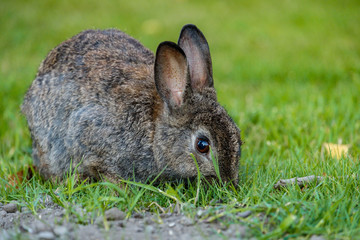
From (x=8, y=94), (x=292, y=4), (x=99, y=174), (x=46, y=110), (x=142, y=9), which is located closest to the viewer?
(x=99, y=174)

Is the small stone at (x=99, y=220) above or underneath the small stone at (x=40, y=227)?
above

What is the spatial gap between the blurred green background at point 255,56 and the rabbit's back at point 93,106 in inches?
28.1

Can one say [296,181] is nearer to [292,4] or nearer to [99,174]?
[99,174]

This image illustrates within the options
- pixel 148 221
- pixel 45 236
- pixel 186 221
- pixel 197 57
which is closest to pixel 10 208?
pixel 45 236

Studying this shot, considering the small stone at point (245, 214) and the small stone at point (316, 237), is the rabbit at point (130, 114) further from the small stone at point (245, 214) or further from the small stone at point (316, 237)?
the small stone at point (316, 237)

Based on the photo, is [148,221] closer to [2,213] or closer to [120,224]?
[120,224]

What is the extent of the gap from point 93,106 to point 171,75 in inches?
34.2

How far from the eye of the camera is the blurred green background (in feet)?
18.9

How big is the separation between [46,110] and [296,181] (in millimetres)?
2684

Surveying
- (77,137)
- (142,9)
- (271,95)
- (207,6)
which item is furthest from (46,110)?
(207,6)

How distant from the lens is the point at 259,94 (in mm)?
7621

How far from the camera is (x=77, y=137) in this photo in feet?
14.5

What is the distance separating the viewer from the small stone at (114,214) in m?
3.14

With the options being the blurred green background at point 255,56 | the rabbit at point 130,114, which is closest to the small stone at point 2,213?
the rabbit at point 130,114
